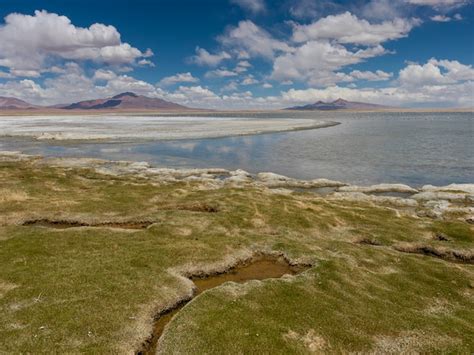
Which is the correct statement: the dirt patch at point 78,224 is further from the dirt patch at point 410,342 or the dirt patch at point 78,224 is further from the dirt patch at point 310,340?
the dirt patch at point 410,342

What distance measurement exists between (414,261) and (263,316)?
674 inches

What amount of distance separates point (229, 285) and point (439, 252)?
23.1 metres

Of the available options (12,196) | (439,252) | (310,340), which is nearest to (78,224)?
(12,196)

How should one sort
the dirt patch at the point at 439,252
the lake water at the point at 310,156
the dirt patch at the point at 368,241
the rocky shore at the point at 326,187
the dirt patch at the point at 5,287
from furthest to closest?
the lake water at the point at 310,156
the rocky shore at the point at 326,187
the dirt patch at the point at 368,241
the dirt patch at the point at 439,252
the dirt patch at the point at 5,287

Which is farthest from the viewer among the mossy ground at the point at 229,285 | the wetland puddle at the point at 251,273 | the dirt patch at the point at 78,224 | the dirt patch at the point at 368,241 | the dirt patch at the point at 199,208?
the dirt patch at the point at 199,208

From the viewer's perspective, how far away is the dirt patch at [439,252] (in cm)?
3456

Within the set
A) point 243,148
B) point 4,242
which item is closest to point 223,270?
point 4,242

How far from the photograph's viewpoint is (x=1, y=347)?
17.4 m

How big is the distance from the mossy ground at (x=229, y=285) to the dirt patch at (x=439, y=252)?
85 centimetres

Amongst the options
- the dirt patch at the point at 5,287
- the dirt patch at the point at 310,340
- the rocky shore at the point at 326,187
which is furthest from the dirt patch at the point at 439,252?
the dirt patch at the point at 5,287

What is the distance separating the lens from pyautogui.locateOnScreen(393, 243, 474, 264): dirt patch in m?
34.6

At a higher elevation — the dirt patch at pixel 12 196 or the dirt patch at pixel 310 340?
the dirt patch at pixel 12 196

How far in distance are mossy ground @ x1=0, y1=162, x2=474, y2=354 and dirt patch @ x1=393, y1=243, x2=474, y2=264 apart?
2.80ft

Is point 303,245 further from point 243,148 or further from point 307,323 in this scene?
point 243,148
